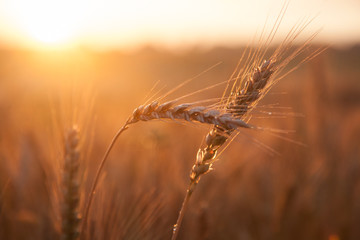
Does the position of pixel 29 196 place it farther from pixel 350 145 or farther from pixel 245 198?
pixel 350 145

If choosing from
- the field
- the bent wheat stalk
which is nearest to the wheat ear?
the bent wheat stalk

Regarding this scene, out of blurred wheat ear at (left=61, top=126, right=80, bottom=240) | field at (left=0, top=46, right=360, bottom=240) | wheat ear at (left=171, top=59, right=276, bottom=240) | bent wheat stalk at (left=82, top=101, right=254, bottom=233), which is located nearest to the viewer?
bent wheat stalk at (left=82, top=101, right=254, bottom=233)

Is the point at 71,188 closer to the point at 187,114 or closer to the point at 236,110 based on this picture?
the point at 187,114

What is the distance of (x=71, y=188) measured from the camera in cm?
132

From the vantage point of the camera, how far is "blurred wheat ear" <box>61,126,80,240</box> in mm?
1302

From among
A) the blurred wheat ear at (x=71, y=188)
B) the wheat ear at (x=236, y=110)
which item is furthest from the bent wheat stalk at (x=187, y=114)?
the blurred wheat ear at (x=71, y=188)

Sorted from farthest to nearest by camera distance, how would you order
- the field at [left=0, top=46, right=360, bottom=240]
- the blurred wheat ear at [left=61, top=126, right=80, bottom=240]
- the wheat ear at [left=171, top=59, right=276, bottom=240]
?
1. the field at [left=0, top=46, right=360, bottom=240]
2. the blurred wheat ear at [left=61, top=126, right=80, bottom=240]
3. the wheat ear at [left=171, top=59, right=276, bottom=240]

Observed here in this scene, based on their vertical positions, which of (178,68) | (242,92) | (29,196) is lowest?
(29,196)

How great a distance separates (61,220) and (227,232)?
5.60 feet

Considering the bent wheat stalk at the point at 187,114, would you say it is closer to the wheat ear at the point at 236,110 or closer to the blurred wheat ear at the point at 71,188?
the wheat ear at the point at 236,110

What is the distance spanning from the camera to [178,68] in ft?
89.1

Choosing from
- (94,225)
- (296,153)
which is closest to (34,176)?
(94,225)

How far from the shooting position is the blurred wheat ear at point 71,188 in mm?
1302

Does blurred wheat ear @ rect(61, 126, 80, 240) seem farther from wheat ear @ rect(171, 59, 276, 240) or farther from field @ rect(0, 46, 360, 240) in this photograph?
wheat ear @ rect(171, 59, 276, 240)
